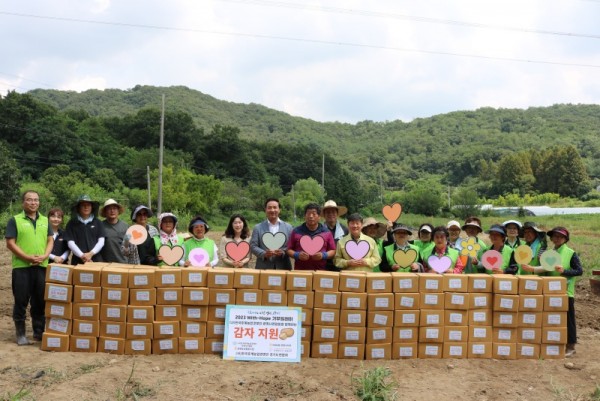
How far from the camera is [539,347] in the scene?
573cm

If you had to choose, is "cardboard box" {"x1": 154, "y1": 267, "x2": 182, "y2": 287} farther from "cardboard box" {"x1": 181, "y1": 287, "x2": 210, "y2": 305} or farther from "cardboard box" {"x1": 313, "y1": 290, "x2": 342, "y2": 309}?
"cardboard box" {"x1": 313, "y1": 290, "x2": 342, "y2": 309}

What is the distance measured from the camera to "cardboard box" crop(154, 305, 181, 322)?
17.9 ft

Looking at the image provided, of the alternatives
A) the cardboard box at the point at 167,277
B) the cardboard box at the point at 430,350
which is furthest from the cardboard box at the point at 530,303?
the cardboard box at the point at 167,277

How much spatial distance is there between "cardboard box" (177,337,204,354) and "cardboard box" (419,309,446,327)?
2.29 m

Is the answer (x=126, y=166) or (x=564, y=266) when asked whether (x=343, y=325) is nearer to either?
(x=564, y=266)

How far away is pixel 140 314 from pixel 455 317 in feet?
10.7

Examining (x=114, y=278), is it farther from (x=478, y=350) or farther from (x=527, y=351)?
(x=527, y=351)

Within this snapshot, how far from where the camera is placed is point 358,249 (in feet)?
18.9

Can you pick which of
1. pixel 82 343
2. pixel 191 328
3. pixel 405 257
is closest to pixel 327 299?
pixel 405 257

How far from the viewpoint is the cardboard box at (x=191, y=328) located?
546 centimetres

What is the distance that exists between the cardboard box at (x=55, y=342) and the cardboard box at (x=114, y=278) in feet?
2.20

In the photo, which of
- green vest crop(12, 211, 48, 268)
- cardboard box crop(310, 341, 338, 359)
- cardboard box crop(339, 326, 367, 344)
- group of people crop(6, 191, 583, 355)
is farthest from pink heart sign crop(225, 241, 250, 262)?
green vest crop(12, 211, 48, 268)

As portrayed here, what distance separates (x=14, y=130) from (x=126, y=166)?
30.4 feet

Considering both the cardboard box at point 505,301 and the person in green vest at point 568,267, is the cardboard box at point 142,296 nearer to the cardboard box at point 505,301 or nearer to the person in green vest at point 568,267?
the cardboard box at point 505,301
